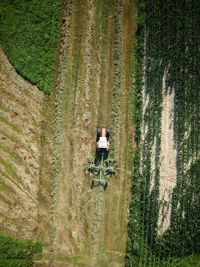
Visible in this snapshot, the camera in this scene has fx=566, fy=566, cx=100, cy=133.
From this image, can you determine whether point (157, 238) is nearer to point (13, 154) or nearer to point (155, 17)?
point (13, 154)

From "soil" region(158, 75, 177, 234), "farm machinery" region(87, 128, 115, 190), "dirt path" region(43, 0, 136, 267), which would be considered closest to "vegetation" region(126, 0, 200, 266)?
"soil" region(158, 75, 177, 234)

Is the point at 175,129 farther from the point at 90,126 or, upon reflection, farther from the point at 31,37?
the point at 31,37

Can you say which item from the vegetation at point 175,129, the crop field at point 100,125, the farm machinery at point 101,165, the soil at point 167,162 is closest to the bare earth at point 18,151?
the crop field at point 100,125

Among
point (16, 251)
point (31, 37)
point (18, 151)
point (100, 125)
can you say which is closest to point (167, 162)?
point (100, 125)

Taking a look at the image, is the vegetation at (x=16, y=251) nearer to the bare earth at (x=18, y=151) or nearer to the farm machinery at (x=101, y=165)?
the bare earth at (x=18, y=151)

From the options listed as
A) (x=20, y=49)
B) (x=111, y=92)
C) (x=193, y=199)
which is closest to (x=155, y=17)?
(x=111, y=92)

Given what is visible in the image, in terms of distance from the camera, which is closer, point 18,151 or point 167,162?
point 18,151
